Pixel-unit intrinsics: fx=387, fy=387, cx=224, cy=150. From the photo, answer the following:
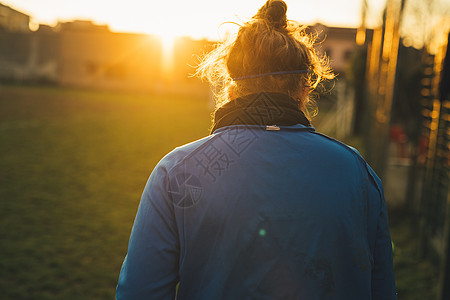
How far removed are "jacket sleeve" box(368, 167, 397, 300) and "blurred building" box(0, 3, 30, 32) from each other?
53290mm

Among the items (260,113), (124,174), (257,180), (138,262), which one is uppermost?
(260,113)

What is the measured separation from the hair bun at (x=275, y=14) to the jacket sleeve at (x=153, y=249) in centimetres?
60

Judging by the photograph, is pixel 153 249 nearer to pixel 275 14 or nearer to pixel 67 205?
pixel 275 14

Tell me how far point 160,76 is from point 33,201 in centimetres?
3899

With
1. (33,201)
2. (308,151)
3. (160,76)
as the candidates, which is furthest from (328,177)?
(160,76)

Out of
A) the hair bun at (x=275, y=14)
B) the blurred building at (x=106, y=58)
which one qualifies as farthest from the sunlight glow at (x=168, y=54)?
the hair bun at (x=275, y=14)

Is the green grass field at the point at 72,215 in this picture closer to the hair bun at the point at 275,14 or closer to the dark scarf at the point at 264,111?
the dark scarf at the point at 264,111

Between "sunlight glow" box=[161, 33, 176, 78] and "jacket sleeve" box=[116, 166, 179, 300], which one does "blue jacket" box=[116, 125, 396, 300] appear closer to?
"jacket sleeve" box=[116, 166, 179, 300]

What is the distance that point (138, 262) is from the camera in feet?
3.79

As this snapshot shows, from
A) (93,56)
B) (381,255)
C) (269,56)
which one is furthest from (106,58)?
(381,255)

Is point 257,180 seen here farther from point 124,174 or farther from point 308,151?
point 124,174

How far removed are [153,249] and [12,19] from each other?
60.3 m

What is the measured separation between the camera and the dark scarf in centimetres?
117

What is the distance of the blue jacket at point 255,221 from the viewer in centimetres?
110
